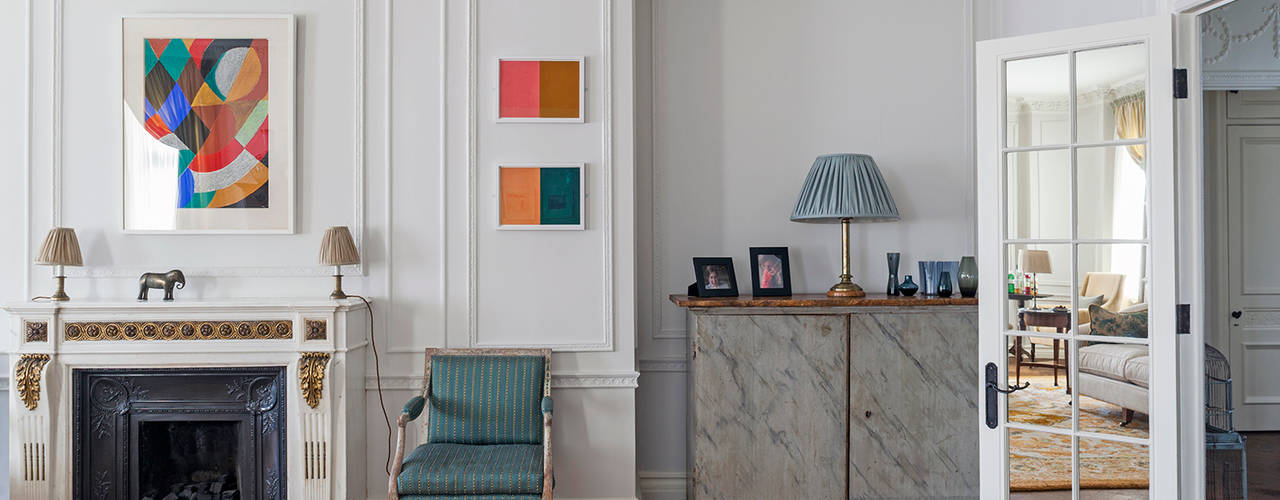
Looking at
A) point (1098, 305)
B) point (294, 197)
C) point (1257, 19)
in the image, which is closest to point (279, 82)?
point (294, 197)

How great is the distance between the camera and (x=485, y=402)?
10.7 ft

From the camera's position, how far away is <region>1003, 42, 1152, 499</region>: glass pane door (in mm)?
2586

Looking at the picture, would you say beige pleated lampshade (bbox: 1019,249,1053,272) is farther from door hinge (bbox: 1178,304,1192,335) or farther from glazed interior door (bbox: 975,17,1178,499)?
door hinge (bbox: 1178,304,1192,335)

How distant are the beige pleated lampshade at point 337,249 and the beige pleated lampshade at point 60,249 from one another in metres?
1.07

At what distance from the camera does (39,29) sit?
3416 mm

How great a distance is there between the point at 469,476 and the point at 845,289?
1901 millimetres

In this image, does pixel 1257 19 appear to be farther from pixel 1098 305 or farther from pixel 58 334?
pixel 58 334

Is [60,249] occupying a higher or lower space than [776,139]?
lower

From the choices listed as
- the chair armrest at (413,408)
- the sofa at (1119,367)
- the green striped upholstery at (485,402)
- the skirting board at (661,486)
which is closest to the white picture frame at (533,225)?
the green striped upholstery at (485,402)

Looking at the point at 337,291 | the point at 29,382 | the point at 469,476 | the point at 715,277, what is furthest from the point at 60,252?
the point at 715,277

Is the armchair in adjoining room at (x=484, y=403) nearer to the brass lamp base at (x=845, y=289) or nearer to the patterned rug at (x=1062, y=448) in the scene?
the brass lamp base at (x=845, y=289)

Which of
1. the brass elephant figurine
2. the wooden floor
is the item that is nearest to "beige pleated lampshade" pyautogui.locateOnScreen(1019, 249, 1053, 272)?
the wooden floor

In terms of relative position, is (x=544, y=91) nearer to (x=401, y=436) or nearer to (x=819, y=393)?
(x=401, y=436)

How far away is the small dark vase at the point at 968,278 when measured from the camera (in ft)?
11.4
